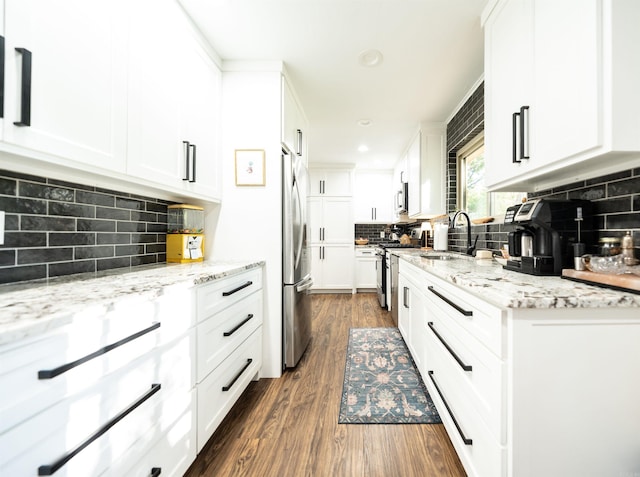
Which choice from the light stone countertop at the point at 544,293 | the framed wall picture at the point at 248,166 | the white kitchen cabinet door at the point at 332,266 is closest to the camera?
the light stone countertop at the point at 544,293

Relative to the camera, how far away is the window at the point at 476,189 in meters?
2.29

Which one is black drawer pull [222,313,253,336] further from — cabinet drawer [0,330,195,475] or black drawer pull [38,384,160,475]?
black drawer pull [38,384,160,475]

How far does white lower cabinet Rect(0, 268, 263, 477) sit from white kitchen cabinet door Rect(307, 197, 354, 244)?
379cm

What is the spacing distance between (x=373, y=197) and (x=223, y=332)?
15.0 ft

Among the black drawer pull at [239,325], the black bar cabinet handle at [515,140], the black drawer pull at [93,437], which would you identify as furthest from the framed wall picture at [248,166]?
the black bar cabinet handle at [515,140]

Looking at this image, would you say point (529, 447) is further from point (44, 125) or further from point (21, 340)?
point (44, 125)

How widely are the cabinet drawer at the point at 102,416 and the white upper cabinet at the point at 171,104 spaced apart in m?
0.88

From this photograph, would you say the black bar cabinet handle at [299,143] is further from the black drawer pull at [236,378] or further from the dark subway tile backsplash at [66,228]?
the black drawer pull at [236,378]

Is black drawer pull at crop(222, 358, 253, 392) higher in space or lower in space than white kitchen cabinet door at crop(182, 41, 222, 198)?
lower

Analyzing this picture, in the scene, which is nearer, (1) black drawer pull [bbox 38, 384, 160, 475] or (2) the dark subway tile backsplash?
(1) black drawer pull [bbox 38, 384, 160, 475]

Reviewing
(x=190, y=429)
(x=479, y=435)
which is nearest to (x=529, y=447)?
(x=479, y=435)

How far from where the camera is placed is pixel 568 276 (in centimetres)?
105

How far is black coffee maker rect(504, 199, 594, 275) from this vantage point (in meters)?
1.15

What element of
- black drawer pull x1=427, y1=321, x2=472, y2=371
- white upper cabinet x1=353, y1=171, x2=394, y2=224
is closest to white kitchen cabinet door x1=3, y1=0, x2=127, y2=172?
black drawer pull x1=427, y1=321, x2=472, y2=371
